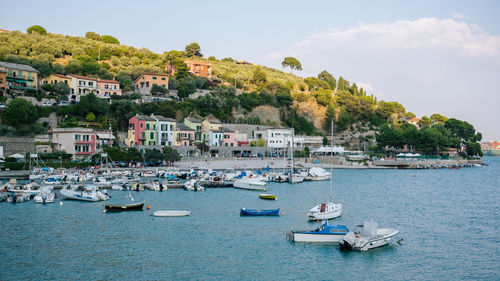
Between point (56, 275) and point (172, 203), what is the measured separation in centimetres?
1874

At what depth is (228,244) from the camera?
26547 millimetres

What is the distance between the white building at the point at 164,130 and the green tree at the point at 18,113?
18.3 metres

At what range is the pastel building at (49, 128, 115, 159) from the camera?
5962 cm

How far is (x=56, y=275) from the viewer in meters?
20.8

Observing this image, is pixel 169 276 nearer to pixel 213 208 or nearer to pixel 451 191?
pixel 213 208

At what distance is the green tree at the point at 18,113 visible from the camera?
2403 inches

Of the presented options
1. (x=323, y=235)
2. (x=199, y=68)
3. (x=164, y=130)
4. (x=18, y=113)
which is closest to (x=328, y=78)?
(x=199, y=68)

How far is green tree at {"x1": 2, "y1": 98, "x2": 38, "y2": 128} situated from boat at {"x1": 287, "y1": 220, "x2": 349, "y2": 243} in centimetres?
4990

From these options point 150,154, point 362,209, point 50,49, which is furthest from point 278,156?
point 50,49

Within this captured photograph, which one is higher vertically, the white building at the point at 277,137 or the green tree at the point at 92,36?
the green tree at the point at 92,36

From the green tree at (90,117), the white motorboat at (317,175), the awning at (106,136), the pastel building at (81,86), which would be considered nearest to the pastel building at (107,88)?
the pastel building at (81,86)

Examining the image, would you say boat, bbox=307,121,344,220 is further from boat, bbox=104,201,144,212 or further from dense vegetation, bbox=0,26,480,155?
dense vegetation, bbox=0,26,480,155

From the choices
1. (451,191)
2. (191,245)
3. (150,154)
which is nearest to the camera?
(191,245)

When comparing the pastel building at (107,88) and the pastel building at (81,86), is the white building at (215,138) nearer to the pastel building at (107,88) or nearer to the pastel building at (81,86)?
the pastel building at (107,88)
